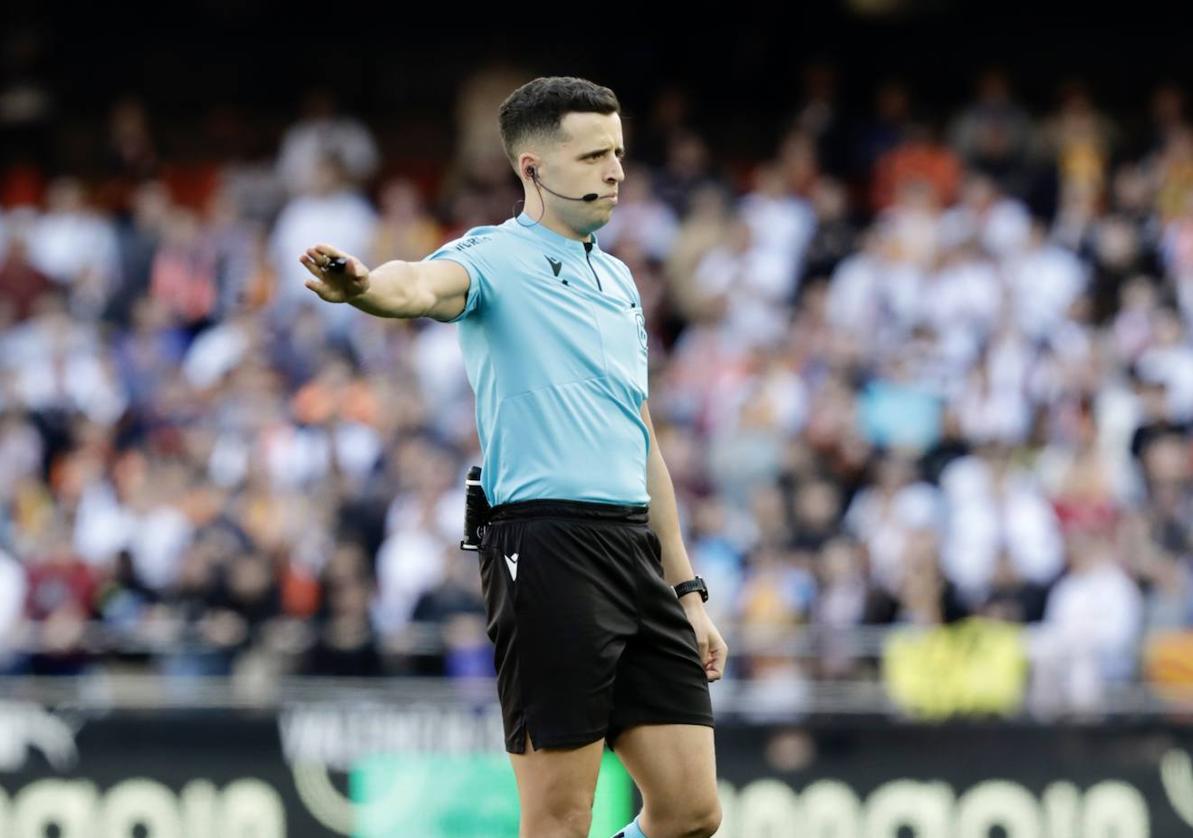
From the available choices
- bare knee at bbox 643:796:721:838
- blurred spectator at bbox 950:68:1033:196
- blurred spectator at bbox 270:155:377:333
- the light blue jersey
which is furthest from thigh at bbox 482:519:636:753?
blurred spectator at bbox 950:68:1033:196

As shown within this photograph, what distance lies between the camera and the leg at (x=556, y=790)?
17.7 feet

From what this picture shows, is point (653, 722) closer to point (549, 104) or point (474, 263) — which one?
point (474, 263)

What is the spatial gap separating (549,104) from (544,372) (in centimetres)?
71

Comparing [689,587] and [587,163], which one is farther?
[689,587]

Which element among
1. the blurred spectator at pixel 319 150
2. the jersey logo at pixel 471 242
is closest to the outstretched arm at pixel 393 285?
the jersey logo at pixel 471 242

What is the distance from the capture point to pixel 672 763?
5.53m

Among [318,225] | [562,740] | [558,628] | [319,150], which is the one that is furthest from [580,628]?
[319,150]

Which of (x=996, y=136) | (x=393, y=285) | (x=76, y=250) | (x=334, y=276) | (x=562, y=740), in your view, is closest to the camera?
(x=334, y=276)

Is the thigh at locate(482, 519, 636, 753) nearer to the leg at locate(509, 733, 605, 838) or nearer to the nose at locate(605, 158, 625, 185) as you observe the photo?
the leg at locate(509, 733, 605, 838)

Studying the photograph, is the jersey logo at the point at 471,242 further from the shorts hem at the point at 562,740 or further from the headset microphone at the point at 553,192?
the shorts hem at the point at 562,740

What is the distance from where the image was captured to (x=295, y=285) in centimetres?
1531

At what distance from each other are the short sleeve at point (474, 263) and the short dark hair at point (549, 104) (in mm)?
309

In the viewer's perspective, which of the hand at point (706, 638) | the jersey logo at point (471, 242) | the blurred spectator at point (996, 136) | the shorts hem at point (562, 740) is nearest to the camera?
the shorts hem at point (562, 740)

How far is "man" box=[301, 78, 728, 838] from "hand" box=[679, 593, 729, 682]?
14cm
